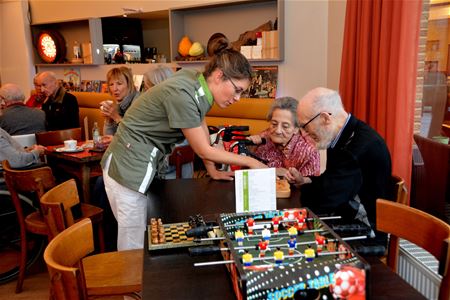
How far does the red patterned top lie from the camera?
2.53 meters

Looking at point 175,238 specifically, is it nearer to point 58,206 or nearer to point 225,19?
point 58,206

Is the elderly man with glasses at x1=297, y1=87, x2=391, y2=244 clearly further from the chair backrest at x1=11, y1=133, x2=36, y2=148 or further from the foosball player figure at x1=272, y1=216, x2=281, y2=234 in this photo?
the chair backrest at x1=11, y1=133, x2=36, y2=148

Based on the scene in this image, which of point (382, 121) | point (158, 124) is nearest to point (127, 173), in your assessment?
point (158, 124)

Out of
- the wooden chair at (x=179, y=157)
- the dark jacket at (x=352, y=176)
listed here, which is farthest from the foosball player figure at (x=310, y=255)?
the wooden chair at (x=179, y=157)

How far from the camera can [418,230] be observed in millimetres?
1477

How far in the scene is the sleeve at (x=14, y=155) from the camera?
10.3ft

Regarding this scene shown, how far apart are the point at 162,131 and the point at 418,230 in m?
1.25

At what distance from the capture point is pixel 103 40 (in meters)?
6.19

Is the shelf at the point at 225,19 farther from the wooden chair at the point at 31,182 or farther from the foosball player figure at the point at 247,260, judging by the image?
the foosball player figure at the point at 247,260

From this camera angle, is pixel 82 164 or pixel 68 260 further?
pixel 82 164

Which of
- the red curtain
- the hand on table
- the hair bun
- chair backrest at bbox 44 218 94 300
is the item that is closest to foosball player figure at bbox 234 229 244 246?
chair backrest at bbox 44 218 94 300

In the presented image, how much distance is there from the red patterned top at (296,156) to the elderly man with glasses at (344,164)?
1.91 feet

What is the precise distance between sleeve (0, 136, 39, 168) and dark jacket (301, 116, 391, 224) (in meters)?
2.35

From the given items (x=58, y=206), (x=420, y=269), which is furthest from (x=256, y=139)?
(x=58, y=206)
